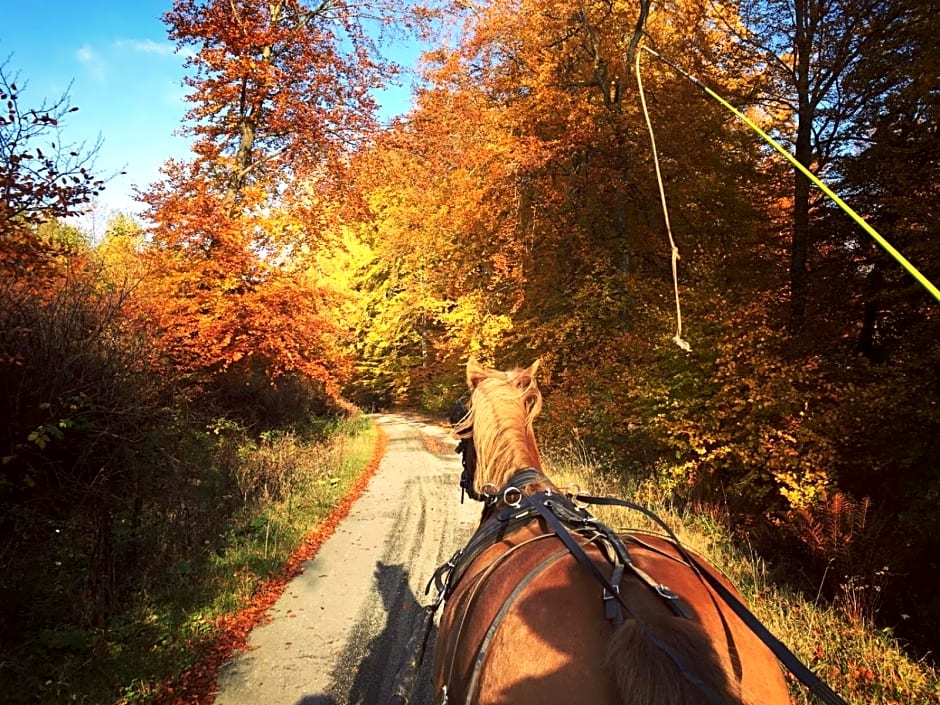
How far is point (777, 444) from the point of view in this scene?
8.07 metres

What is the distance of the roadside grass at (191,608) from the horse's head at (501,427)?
309 cm

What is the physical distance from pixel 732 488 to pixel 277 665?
23.9 feet

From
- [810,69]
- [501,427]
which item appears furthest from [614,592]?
[810,69]

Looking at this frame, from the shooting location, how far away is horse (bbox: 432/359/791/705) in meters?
1.46

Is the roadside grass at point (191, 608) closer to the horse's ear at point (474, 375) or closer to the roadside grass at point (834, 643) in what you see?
the horse's ear at point (474, 375)

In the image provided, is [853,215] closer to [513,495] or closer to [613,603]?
[613,603]

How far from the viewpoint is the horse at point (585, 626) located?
1463mm

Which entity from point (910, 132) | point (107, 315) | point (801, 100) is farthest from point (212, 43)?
point (910, 132)

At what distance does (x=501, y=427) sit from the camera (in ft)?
10.9

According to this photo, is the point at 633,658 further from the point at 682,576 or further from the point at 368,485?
the point at 368,485

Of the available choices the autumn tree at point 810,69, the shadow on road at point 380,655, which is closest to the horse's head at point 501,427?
the shadow on road at point 380,655

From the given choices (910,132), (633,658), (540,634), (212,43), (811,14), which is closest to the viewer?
(633,658)

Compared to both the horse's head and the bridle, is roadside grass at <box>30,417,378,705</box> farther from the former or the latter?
the horse's head

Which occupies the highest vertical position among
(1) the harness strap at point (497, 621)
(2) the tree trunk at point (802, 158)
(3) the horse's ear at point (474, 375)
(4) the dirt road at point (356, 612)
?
(2) the tree trunk at point (802, 158)
